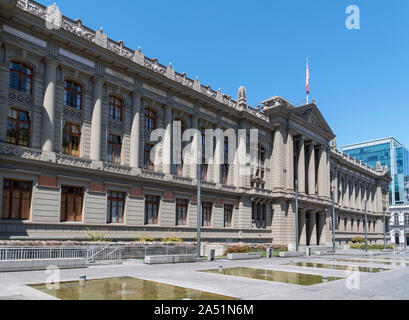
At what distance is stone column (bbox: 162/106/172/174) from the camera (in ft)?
129

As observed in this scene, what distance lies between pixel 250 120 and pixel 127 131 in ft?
65.0

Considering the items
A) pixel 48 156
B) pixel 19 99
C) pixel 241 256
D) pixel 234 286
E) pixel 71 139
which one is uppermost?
pixel 19 99

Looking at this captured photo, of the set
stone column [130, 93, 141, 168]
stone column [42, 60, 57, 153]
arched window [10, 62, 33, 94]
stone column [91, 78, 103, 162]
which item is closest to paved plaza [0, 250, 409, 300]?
stone column [42, 60, 57, 153]

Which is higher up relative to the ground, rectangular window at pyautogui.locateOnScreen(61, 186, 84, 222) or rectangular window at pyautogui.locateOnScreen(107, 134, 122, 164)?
rectangular window at pyautogui.locateOnScreen(107, 134, 122, 164)

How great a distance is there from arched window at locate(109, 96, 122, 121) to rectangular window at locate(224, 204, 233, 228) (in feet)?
59.0

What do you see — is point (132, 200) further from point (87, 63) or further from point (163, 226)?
point (87, 63)

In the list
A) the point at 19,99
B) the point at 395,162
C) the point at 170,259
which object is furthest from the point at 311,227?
the point at 395,162

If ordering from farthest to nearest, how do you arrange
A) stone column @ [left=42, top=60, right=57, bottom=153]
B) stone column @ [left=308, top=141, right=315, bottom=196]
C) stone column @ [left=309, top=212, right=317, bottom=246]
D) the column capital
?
1. stone column @ [left=308, top=141, right=315, bottom=196]
2. stone column @ [left=309, top=212, right=317, bottom=246]
3. the column capital
4. stone column @ [left=42, top=60, right=57, bottom=153]

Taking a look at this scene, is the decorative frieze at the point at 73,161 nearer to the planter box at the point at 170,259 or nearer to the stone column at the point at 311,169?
the planter box at the point at 170,259

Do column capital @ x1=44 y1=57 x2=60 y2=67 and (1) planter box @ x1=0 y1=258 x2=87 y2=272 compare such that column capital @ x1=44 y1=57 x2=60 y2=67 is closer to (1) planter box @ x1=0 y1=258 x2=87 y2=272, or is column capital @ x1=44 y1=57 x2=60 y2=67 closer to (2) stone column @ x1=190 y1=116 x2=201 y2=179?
(1) planter box @ x1=0 y1=258 x2=87 y2=272

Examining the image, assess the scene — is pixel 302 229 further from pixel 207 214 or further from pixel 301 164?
pixel 207 214

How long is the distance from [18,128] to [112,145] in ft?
28.1

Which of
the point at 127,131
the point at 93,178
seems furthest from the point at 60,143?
the point at 127,131

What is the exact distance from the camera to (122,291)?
14.6 m
